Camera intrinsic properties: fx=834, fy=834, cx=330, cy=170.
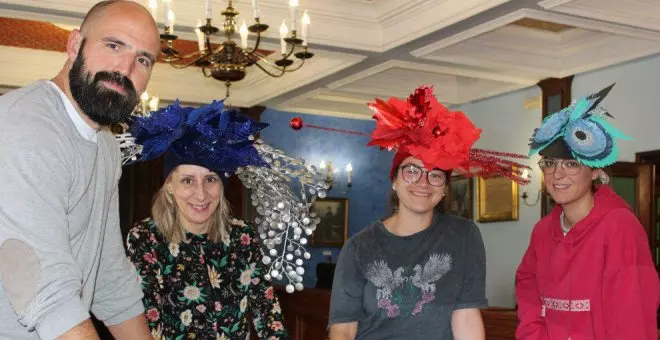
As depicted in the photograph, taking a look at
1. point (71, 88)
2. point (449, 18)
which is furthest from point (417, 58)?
point (71, 88)

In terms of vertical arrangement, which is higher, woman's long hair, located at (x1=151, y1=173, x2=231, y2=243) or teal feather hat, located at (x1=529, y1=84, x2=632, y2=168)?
teal feather hat, located at (x1=529, y1=84, x2=632, y2=168)

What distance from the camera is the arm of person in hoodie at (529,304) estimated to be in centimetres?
346

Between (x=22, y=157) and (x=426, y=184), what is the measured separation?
5.72 ft

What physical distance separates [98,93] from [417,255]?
5.07ft

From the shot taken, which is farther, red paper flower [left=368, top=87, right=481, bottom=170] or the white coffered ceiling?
the white coffered ceiling

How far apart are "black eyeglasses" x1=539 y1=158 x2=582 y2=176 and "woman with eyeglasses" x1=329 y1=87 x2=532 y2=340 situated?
467 mm

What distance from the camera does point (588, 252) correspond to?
333 centimetres

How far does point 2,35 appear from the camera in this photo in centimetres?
980

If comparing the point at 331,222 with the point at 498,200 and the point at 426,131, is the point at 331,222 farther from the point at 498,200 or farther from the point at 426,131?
the point at 426,131

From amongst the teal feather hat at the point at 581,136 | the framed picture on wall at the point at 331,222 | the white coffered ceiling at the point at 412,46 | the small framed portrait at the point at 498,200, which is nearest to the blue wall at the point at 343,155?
the framed picture on wall at the point at 331,222

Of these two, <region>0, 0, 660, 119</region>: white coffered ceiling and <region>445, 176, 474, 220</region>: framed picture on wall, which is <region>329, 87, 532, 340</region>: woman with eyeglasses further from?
<region>445, 176, 474, 220</region>: framed picture on wall

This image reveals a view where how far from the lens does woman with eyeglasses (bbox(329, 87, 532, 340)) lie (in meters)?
2.91

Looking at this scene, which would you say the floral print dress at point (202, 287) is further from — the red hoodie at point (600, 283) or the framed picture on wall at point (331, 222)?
the framed picture on wall at point (331, 222)

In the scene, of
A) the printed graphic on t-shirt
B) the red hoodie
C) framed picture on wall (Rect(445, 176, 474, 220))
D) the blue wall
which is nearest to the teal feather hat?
the red hoodie
